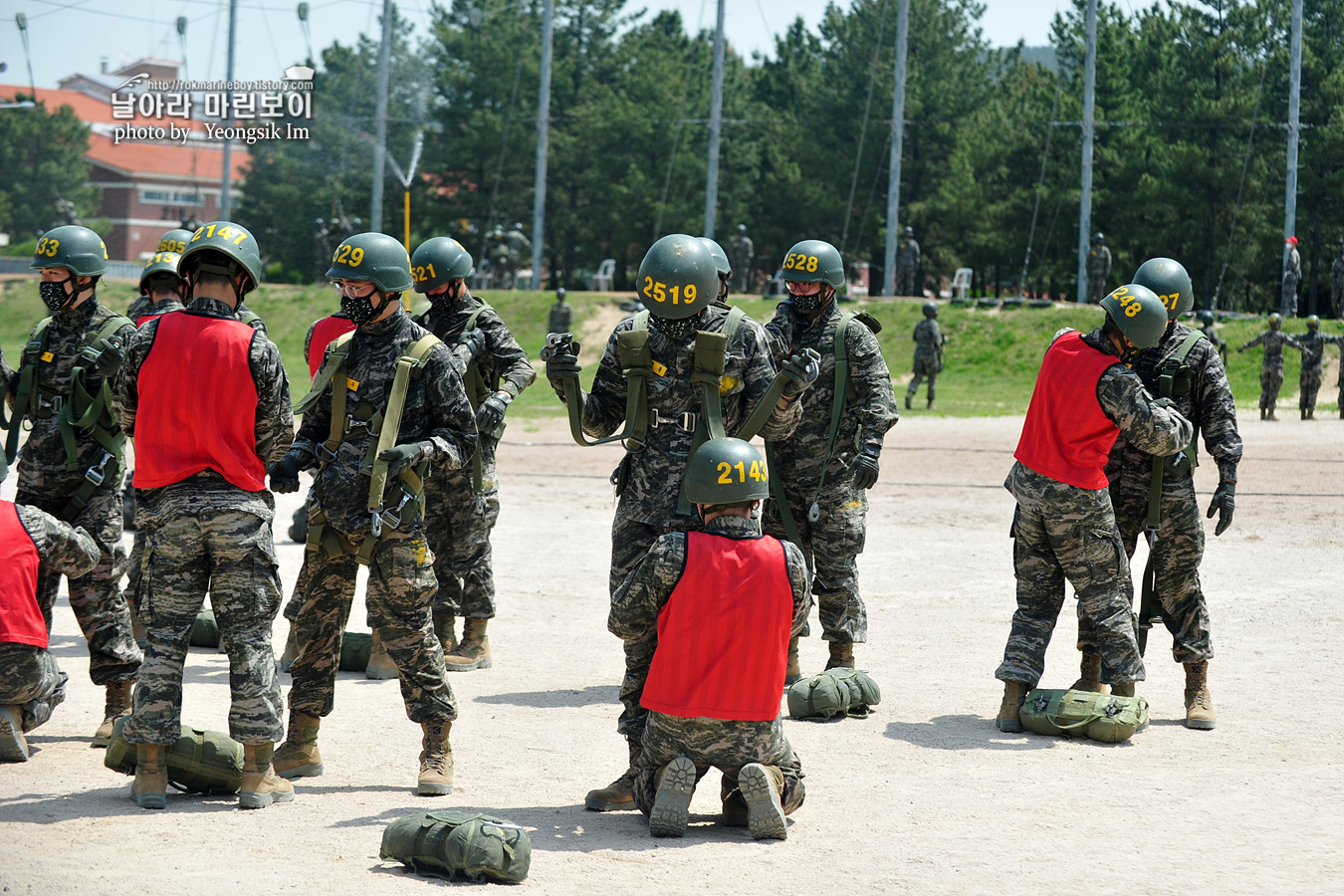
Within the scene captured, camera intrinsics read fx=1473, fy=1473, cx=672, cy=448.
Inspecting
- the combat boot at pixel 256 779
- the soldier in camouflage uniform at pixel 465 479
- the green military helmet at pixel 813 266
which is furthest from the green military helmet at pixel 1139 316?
the combat boot at pixel 256 779

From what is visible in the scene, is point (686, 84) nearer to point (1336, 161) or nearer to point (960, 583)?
point (1336, 161)

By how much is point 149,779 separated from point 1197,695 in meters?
5.26

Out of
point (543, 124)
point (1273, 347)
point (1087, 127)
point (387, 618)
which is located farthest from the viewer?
point (543, 124)

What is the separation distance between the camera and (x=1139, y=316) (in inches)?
286

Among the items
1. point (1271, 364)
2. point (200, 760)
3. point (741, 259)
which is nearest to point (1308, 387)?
point (1271, 364)

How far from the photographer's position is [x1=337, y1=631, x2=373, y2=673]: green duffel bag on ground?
8.84 m

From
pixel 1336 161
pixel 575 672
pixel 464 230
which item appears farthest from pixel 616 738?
pixel 464 230

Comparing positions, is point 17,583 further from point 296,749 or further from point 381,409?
point 381,409

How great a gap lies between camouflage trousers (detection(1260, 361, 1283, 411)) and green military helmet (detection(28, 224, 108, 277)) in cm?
2285

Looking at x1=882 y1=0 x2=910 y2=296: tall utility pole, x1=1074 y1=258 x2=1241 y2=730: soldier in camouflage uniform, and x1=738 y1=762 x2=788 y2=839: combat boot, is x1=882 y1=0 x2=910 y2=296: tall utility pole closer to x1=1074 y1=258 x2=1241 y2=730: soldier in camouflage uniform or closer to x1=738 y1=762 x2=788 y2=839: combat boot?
x1=1074 y1=258 x2=1241 y2=730: soldier in camouflage uniform

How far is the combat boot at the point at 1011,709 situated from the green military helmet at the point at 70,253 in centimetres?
516

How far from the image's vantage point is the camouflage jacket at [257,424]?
19.5ft

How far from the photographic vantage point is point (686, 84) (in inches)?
2119

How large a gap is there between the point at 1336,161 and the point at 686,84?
2248 cm
